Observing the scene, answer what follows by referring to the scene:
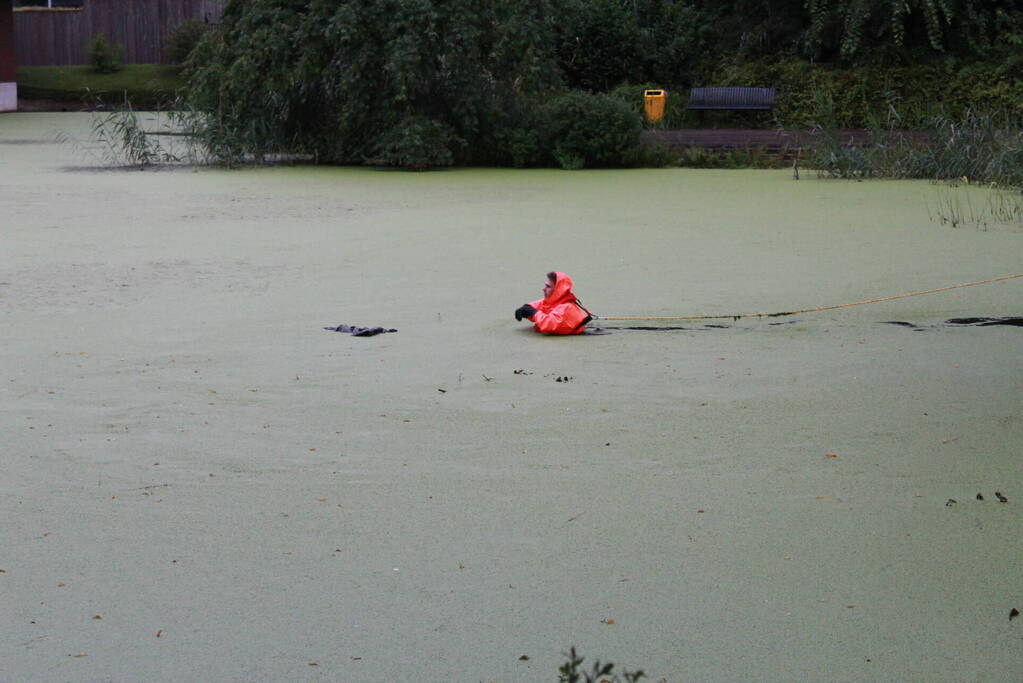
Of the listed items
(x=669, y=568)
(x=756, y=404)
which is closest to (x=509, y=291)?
(x=756, y=404)

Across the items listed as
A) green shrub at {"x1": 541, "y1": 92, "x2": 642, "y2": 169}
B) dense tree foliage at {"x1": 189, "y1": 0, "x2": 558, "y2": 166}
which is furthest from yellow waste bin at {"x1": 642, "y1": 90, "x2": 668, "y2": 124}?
green shrub at {"x1": 541, "y1": 92, "x2": 642, "y2": 169}

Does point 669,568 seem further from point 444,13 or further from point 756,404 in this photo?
point 444,13

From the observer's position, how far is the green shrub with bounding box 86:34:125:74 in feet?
81.0

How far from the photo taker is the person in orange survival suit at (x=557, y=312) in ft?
16.0

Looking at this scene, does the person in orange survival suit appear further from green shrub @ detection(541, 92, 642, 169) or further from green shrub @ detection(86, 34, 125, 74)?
green shrub @ detection(86, 34, 125, 74)

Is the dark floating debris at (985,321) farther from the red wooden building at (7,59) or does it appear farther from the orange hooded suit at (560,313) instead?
the red wooden building at (7,59)

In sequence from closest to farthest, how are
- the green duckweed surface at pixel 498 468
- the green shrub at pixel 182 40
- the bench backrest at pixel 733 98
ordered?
1. the green duckweed surface at pixel 498 468
2. the bench backrest at pixel 733 98
3. the green shrub at pixel 182 40

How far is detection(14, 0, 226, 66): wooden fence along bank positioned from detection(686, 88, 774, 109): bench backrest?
40.5ft

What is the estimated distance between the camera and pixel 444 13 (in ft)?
38.5

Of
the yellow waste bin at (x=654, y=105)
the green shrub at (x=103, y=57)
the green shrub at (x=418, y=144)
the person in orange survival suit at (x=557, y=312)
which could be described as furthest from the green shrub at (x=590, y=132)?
the green shrub at (x=103, y=57)

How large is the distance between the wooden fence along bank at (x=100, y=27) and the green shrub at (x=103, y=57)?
3.17 feet

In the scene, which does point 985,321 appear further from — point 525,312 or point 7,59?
point 7,59

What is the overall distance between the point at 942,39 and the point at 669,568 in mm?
15592

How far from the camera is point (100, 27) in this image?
85.1 feet
